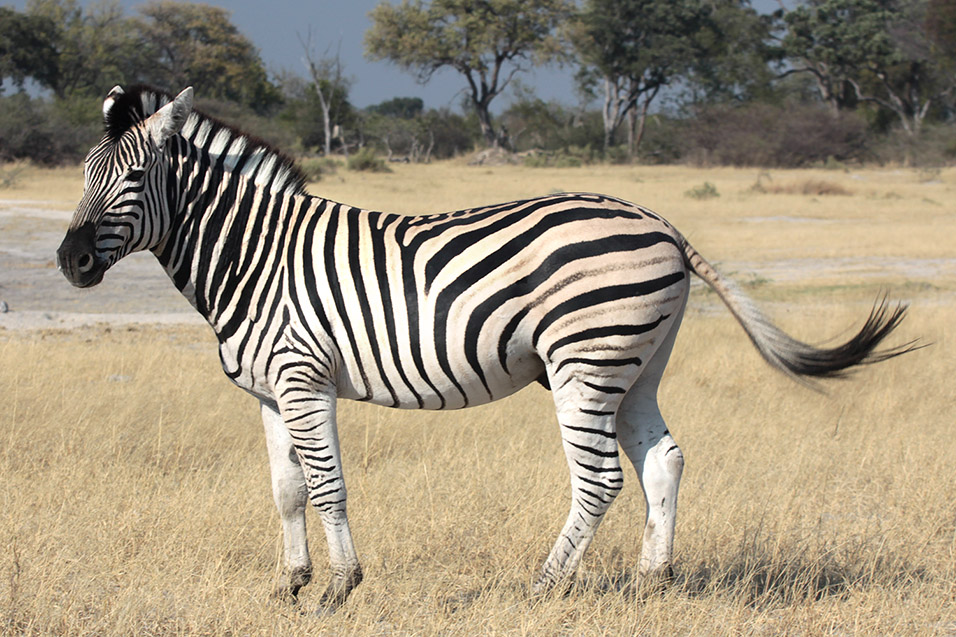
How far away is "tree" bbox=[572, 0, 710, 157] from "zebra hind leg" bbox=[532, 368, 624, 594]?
156 feet

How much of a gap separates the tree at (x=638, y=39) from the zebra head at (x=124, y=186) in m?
47.7

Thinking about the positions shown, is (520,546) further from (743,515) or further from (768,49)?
(768,49)

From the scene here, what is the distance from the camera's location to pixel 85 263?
3258 mm

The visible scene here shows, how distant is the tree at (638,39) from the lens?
50562 millimetres

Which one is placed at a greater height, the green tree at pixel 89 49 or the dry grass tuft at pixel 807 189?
the green tree at pixel 89 49

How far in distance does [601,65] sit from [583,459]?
5127 cm

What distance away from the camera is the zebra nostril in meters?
3.24

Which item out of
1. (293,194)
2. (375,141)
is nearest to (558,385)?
(293,194)

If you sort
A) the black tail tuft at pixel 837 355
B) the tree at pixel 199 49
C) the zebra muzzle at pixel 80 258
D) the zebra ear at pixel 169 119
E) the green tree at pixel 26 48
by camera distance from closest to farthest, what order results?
1. the zebra muzzle at pixel 80 258
2. the zebra ear at pixel 169 119
3. the black tail tuft at pixel 837 355
4. the green tree at pixel 26 48
5. the tree at pixel 199 49

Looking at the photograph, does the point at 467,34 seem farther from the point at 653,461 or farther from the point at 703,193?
the point at 653,461

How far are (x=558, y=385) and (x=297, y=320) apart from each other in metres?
0.97

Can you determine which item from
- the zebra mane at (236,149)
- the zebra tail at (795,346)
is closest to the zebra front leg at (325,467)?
the zebra mane at (236,149)

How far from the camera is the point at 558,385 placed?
10.8 ft

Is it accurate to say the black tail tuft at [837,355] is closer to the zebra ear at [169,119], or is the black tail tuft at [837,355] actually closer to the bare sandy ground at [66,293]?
the zebra ear at [169,119]
